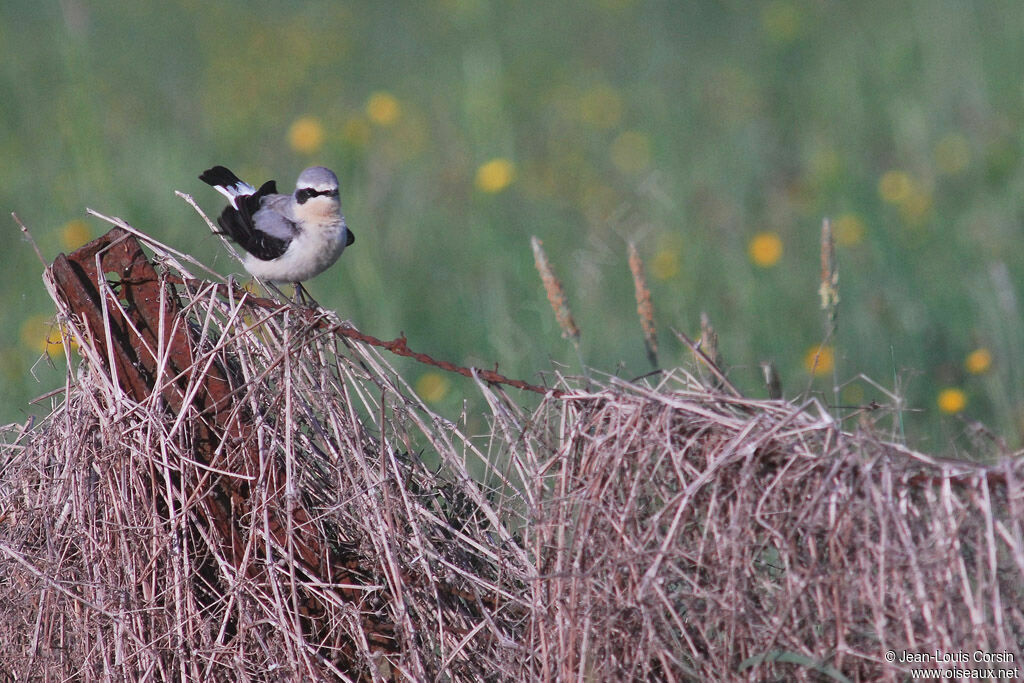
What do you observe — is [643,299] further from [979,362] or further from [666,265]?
[666,265]

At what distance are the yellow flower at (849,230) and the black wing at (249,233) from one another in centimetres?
483

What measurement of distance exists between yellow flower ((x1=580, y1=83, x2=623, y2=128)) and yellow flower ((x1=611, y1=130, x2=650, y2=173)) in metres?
0.38

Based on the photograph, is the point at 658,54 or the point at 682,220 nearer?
the point at 682,220

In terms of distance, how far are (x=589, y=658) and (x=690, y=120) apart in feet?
27.2

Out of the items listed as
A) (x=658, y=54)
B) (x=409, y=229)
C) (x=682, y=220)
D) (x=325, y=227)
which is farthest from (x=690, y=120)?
(x=325, y=227)

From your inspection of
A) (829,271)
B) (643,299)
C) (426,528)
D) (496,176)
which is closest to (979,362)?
(829,271)

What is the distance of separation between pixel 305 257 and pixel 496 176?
12.2 ft

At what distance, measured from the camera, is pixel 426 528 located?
8.87 ft

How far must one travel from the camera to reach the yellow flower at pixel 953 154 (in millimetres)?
8914

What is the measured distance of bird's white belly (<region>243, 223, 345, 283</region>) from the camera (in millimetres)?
3684

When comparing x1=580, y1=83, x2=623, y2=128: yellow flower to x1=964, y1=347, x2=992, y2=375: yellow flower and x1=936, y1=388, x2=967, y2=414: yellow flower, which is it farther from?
x1=936, y1=388, x2=967, y2=414: yellow flower

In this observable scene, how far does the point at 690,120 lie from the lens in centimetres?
1003

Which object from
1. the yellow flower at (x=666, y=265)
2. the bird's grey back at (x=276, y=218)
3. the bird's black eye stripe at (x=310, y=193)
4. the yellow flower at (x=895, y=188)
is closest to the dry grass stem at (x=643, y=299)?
the bird's black eye stripe at (x=310, y=193)

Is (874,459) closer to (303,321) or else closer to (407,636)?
(407,636)
